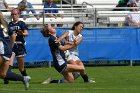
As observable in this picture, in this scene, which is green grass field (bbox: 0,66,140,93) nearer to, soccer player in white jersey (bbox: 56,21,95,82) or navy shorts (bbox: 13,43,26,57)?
soccer player in white jersey (bbox: 56,21,95,82)

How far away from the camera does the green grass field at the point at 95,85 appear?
47.3 ft

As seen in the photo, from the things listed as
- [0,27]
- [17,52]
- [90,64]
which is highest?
[0,27]

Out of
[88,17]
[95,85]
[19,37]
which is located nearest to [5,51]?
[95,85]

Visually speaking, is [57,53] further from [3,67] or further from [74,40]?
[3,67]

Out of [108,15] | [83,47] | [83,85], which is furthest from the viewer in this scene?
[108,15]

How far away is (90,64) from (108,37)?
51.4 inches

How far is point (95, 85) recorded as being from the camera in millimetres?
15969

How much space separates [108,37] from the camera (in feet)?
80.4

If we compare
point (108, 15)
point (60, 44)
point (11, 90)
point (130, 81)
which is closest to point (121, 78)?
point (130, 81)

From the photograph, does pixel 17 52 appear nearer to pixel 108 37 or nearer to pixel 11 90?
pixel 11 90

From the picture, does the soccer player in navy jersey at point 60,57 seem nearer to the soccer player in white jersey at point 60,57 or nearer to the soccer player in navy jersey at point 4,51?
the soccer player in white jersey at point 60,57

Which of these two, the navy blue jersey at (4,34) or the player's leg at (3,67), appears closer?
the player's leg at (3,67)

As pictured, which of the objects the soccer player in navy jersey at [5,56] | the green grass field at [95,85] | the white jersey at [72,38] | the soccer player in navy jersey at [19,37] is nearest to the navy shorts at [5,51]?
the soccer player in navy jersey at [5,56]

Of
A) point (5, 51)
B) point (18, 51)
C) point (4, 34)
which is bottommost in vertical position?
point (18, 51)
